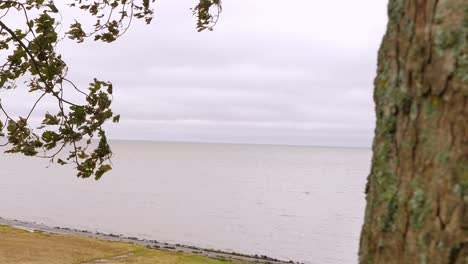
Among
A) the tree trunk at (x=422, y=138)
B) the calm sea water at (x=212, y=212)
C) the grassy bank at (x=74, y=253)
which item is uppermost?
the tree trunk at (x=422, y=138)

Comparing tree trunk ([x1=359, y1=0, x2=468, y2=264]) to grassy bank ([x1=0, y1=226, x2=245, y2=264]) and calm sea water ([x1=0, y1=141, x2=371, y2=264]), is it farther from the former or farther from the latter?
calm sea water ([x1=0, y1=141, x2=371, y2=264])

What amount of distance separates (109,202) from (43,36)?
96949mm

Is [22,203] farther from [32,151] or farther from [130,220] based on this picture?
[32,151]

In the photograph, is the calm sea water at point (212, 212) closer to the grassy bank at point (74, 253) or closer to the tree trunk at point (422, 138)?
the grassy bank at point (74, 253)

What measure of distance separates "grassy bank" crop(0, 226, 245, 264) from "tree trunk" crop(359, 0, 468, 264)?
33.4 m

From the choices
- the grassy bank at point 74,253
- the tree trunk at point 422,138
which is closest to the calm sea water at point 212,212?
the grassy bank at point 74,253

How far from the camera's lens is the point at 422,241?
201 centimetres

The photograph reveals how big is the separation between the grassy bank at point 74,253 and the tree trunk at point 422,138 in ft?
109

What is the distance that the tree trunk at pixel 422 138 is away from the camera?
1911 millimetres

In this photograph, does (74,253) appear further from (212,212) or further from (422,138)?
(212,212)

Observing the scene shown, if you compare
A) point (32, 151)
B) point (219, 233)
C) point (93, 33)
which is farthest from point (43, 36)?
point (219, 233)

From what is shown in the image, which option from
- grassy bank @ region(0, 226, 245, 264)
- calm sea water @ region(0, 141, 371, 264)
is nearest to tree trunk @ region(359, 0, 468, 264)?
grassy bank @ region(0, 226, 245, 264)

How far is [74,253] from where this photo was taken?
37.6 m

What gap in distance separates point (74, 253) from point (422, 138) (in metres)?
38.4
